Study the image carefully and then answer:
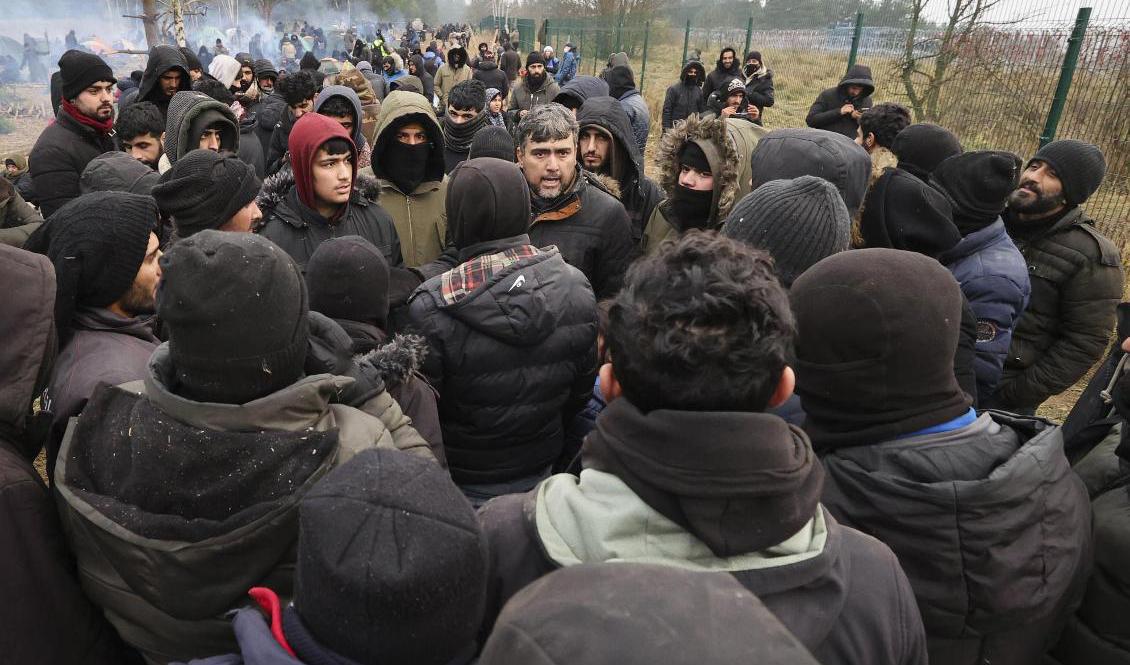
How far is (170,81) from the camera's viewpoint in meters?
5.70

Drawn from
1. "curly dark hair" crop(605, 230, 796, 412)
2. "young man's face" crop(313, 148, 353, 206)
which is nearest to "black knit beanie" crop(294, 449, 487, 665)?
"curly dark hair" crop(605, 230, 796, 412)

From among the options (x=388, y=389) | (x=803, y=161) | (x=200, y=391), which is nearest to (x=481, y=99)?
(x=803, y=161)

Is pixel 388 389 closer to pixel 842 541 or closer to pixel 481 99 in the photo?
pixel 842 541

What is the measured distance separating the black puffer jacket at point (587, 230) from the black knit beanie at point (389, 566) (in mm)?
2502

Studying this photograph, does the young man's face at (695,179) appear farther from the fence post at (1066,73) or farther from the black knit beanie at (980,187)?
the fence post at (1066,73)

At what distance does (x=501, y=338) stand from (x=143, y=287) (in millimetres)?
1109

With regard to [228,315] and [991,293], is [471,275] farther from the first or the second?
[991,293]

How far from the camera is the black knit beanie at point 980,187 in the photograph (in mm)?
2695

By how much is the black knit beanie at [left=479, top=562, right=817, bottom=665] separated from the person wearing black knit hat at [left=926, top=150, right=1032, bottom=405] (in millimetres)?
2370

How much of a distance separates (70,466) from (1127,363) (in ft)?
9.14

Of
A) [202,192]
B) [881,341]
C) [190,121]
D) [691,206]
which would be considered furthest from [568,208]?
[190,121]

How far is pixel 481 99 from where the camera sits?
549 cm

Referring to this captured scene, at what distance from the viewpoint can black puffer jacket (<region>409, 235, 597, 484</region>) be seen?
208 cm

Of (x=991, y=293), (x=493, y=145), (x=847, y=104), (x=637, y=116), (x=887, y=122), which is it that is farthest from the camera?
(x=847, y=104)
